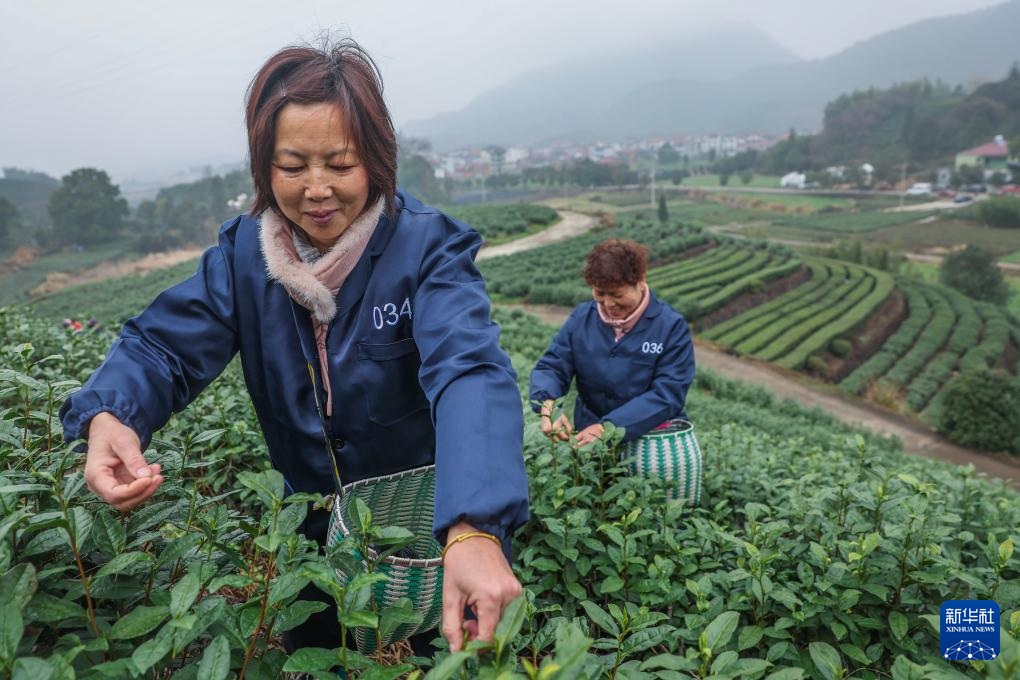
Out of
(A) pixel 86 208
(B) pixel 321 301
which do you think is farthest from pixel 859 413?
(A) pixel 86 208

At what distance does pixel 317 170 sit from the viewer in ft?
4.59

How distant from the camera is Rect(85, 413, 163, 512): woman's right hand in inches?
41.1

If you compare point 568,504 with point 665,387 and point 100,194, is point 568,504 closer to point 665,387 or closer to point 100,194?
point 665,387

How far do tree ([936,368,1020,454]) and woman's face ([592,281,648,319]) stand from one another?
16.4m

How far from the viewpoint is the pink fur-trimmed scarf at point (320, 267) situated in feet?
4.64

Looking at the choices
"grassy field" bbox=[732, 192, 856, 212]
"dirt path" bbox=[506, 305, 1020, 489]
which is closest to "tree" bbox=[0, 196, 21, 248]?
"dirt path" bbox=[506, 305, 1020, 489]

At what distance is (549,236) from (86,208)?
3636 cm

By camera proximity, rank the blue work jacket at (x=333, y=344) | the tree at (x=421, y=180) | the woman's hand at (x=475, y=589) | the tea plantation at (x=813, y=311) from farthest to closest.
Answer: the tree at (x=421, y=180) → the tea plantation at (x=813, y=311) → the blue work jacket at (x=333, y=344) → the woman's hand at (x=475, y=589)

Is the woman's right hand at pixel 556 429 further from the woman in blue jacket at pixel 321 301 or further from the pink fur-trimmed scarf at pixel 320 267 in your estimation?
the pink fur-trimmed scarf at pixel 320 267

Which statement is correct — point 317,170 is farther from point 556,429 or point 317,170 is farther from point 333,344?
point 556,429

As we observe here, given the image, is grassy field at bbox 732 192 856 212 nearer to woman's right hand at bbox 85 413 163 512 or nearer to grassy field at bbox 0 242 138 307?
grassy field at bbox 0 242 138 307

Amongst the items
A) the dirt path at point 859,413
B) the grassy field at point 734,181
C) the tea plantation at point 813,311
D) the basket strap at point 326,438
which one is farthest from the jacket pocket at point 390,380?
the grassy field at point 734,181

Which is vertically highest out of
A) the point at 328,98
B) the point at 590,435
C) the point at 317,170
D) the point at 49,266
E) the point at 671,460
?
the point at 328,98

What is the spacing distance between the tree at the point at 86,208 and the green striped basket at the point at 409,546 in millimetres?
58529
